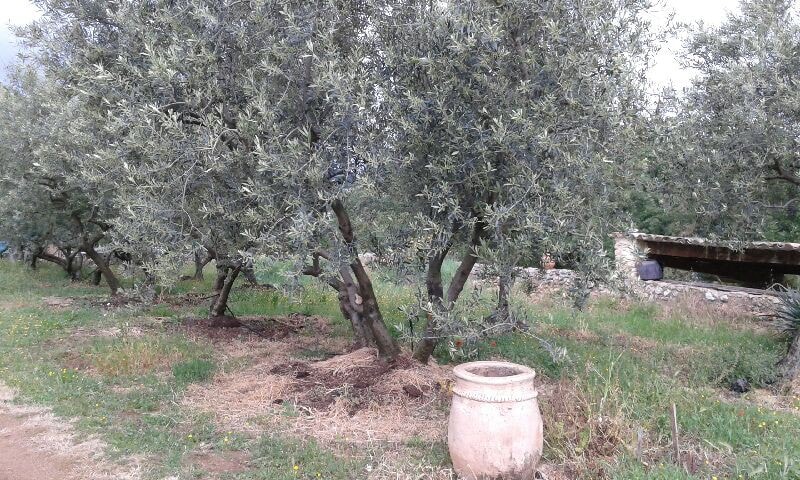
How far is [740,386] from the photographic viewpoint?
7.61m

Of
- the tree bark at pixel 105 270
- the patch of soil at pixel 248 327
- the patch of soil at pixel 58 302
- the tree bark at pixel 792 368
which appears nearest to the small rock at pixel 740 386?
the tree bark at pixel 792 368

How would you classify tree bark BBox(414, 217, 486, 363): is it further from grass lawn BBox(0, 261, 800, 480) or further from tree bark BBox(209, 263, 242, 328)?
tree bark BBox(209, 263, 242, 328)

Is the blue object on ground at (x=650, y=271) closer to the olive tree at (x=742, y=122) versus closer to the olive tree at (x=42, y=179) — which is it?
the olive tree at (x=742, y=122)

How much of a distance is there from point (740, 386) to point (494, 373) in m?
4.18

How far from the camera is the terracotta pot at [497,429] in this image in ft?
15.0

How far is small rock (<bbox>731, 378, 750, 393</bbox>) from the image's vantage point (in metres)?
7.58

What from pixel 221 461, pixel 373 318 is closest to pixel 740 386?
pixel 373 318

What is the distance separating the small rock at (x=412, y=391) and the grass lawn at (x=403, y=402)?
0.22 m

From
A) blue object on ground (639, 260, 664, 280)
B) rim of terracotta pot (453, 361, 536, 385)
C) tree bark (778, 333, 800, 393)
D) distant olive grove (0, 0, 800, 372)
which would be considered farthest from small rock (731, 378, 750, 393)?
blue object on ground (639, 260, 664, 280)

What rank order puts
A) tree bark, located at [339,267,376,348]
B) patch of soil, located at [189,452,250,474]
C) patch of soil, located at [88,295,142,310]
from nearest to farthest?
patch of soil, located at [189,452,250,474] → tree bark, located at [339,267,376,348] → patch of soil, located at [88,295,142,310]

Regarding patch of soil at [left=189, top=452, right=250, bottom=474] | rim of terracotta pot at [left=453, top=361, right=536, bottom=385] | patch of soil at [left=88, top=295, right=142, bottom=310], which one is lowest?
patch of soil at [left=189, top=452, right=250, bottom=474]

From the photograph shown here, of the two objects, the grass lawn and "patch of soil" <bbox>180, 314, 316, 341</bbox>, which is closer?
the grass lawn

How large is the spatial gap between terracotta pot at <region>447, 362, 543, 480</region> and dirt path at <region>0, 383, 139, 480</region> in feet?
8.55

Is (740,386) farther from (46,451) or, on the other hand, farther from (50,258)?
(50,258)
